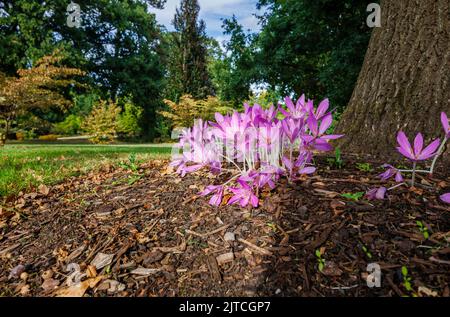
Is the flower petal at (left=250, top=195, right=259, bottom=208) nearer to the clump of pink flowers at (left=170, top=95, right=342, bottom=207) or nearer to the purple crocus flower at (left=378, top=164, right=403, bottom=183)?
the clump of pink flowers at (left=170, top=95, right=342, bottom=207)

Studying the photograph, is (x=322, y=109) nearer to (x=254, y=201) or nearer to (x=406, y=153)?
(x=406, y=153)

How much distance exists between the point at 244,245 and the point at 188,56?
24205 millimetres

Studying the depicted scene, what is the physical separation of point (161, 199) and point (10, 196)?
1.46 metres

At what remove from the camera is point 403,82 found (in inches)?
91.4

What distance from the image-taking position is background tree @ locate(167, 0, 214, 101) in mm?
23062

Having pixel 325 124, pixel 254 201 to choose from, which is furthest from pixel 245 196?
pixel 325 124

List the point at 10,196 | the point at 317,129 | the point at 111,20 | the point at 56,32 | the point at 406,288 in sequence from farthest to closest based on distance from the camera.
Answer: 1. the point at 111,20
2. the point at 56,32
3. the point at 10,196
4. the point at 317,129
5. the point at 406,288

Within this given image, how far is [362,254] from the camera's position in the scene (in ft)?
3.60

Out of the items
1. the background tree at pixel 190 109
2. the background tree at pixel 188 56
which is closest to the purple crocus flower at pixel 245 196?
the background tree at pixel 190 109

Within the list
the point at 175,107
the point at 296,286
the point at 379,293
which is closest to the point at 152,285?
the point at 296,286

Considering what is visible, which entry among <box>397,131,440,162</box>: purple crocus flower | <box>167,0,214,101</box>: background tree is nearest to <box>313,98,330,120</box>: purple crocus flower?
<box>397,131,440,162</box>: purple crocus flower

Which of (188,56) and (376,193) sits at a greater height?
(188,56)

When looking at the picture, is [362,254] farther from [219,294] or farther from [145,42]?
[145,42]

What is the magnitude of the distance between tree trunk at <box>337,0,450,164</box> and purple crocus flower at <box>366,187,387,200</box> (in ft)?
3.36
